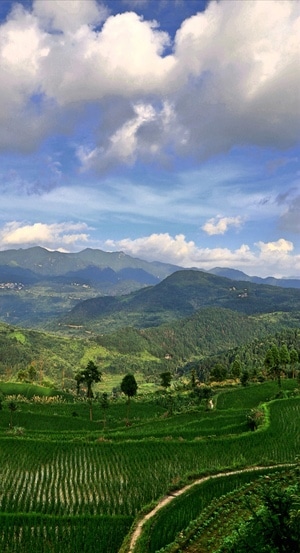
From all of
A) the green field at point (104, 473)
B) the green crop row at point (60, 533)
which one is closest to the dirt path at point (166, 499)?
the green field at point (104, 473)

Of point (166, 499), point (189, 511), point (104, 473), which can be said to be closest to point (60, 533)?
point (166, 499)

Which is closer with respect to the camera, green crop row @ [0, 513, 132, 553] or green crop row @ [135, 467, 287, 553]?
green crop row @ [135, 467, 287, 553]

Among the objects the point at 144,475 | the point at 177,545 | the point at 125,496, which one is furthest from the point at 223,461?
the point at 177,545

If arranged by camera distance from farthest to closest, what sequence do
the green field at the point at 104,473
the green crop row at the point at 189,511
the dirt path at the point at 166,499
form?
1. the green field at the point at 104,473
2. the dirt path at the point at 166,499
3. the green crop row at the point at 189,511

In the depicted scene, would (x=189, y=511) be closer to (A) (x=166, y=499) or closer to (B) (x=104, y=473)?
(A) (x=166, y=499)

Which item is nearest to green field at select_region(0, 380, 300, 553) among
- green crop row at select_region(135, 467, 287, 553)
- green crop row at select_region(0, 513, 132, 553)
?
green crop row at select_region(0, 513, 132, 553)

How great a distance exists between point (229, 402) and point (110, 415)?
30.1 meters

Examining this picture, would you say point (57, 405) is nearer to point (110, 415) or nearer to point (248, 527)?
point (110, 415)

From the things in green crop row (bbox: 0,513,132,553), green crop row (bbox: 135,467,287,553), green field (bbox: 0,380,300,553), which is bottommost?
green field (bbox: 0,380,300,553)

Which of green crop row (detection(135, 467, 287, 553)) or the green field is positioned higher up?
green crop row (detection(135, 467, 287, 553))

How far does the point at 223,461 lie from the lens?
43.7 metres

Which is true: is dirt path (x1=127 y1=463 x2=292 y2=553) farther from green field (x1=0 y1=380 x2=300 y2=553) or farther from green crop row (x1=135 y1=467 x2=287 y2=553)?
green field (x1=0 y1=380 x2=300 y2=553)

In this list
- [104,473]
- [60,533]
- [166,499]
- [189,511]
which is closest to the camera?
[60,533]

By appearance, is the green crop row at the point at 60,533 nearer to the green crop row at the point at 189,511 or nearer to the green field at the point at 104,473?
the green field at the point at 104,473
